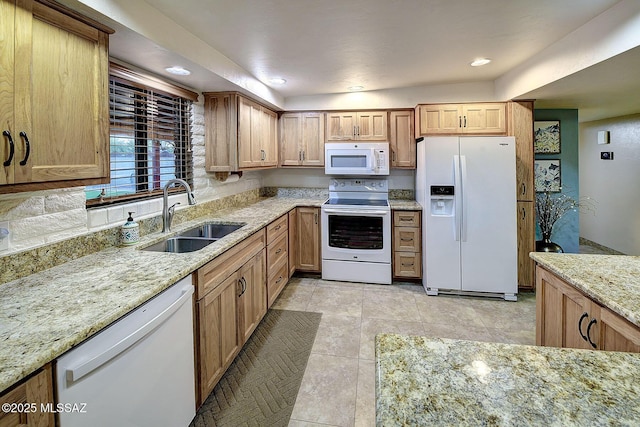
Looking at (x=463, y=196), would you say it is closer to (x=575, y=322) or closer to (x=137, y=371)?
(x=575, y=322)

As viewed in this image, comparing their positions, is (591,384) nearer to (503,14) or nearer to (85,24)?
(503,14)

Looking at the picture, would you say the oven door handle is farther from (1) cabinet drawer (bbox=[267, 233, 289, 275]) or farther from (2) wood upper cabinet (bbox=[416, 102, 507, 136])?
(2) wood upper cabinet (bbox=[416, 102, 507, 136])

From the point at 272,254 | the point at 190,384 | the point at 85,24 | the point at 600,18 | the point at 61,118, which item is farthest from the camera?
the point at 272,254

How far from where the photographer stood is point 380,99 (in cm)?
414

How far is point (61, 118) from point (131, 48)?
790 millimetres

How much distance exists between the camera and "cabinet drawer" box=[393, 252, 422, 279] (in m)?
3.81

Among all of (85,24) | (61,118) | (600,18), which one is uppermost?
(600,18)

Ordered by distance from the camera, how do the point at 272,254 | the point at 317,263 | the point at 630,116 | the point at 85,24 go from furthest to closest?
the point at 630,116
the point at 317,263
the point at 272,254
the point at 85,24

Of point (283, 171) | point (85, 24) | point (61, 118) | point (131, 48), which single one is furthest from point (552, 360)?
point (283, 171)

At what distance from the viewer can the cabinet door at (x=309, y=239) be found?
4.02 m

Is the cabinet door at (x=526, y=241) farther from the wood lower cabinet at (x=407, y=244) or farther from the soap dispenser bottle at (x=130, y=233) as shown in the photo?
the soap dispenser bottle at (x=130, y=233)

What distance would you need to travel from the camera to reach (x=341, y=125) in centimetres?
423

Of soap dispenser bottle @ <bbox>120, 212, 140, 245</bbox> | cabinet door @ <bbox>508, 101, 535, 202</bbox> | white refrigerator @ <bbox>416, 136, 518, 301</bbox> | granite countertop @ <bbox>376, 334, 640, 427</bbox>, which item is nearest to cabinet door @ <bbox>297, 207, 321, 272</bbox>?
white refrigerator @ <bbox>416, 136, 518, 301</bbox>

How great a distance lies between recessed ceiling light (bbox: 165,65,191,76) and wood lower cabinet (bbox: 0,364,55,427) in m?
2.09
